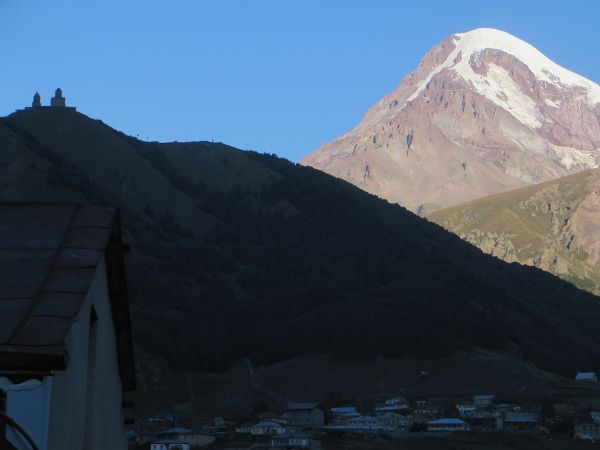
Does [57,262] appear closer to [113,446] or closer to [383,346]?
[113,446]

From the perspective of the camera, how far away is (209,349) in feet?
511

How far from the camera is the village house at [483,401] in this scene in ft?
434

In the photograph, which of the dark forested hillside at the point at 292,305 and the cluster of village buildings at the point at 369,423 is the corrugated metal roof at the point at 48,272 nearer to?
the cluster of village buildings at the point at 369,423

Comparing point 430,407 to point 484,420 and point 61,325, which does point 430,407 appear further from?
point 61,325

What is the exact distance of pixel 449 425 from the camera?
388 ft

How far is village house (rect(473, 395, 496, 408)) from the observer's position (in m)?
132

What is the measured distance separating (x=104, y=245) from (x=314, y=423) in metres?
117

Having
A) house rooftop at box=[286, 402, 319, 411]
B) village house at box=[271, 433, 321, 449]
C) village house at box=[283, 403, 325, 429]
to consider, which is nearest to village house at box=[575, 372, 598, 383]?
house rooftop at box=[286, 402, 319, 411]

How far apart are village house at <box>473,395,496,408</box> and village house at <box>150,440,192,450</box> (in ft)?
151

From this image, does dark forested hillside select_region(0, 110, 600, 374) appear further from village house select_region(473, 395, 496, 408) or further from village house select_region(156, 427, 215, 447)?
village house select_region(156, 427, 215, 447)

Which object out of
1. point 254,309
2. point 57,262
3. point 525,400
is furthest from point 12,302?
point 254,309

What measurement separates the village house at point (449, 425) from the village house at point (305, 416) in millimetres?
10717

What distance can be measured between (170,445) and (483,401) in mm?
51040

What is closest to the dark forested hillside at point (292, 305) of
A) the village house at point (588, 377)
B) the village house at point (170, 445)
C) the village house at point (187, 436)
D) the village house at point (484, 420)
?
the village house at point (588, 377)
